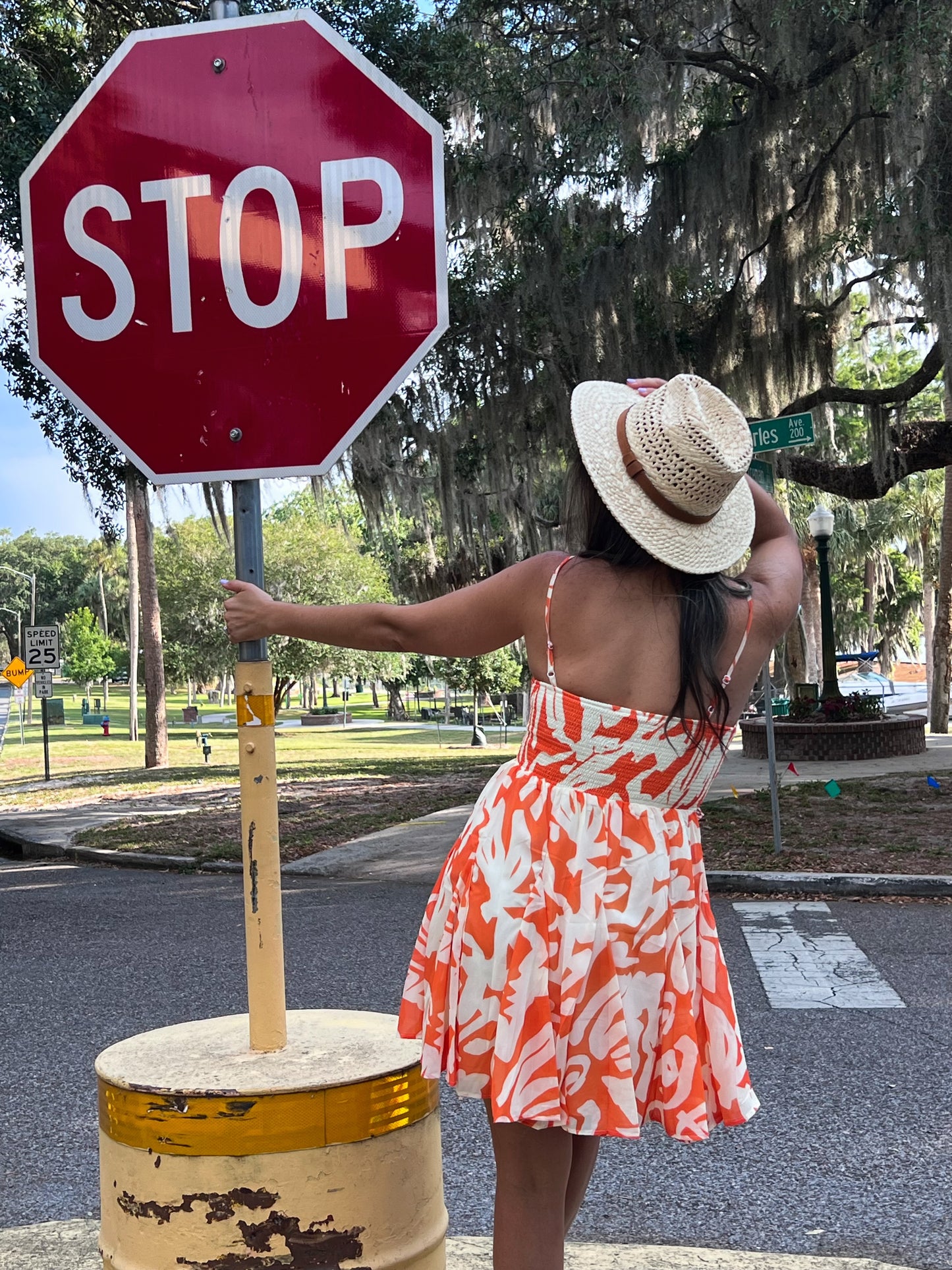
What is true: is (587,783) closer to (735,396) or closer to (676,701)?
(676,701)

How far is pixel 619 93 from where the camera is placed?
10.0 metres

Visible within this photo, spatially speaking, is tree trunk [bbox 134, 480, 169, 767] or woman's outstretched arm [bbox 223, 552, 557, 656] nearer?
woman's outstretched arm [bbox 223, 552, 557, 656]

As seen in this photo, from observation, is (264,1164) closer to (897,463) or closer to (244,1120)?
(244,1120)

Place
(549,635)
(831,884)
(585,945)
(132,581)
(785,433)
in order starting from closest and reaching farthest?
(585,945) → (549,635) → (831,884) → (785,433) → (132,581)

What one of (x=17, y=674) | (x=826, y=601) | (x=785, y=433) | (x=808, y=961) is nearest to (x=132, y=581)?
(x=17, y=674)

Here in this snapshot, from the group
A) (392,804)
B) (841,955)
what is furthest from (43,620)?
(841,955)

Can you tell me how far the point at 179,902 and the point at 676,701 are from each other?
742cm

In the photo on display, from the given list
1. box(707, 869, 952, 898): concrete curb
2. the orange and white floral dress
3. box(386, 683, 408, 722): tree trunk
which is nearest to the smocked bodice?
the orange and white floral dress

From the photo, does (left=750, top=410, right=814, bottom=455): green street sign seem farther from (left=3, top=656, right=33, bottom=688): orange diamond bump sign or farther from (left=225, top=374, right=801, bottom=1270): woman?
(left=3, top=656, right=33, bottom=688): orange diamond bump sign

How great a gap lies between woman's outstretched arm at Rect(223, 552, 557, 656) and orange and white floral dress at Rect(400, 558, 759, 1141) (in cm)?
7

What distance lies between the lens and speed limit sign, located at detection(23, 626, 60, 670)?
23984 mm

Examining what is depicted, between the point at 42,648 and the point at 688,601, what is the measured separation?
23769 millimetres

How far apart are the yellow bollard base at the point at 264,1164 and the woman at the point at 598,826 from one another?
177 millimetres

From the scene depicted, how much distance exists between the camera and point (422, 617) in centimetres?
231
